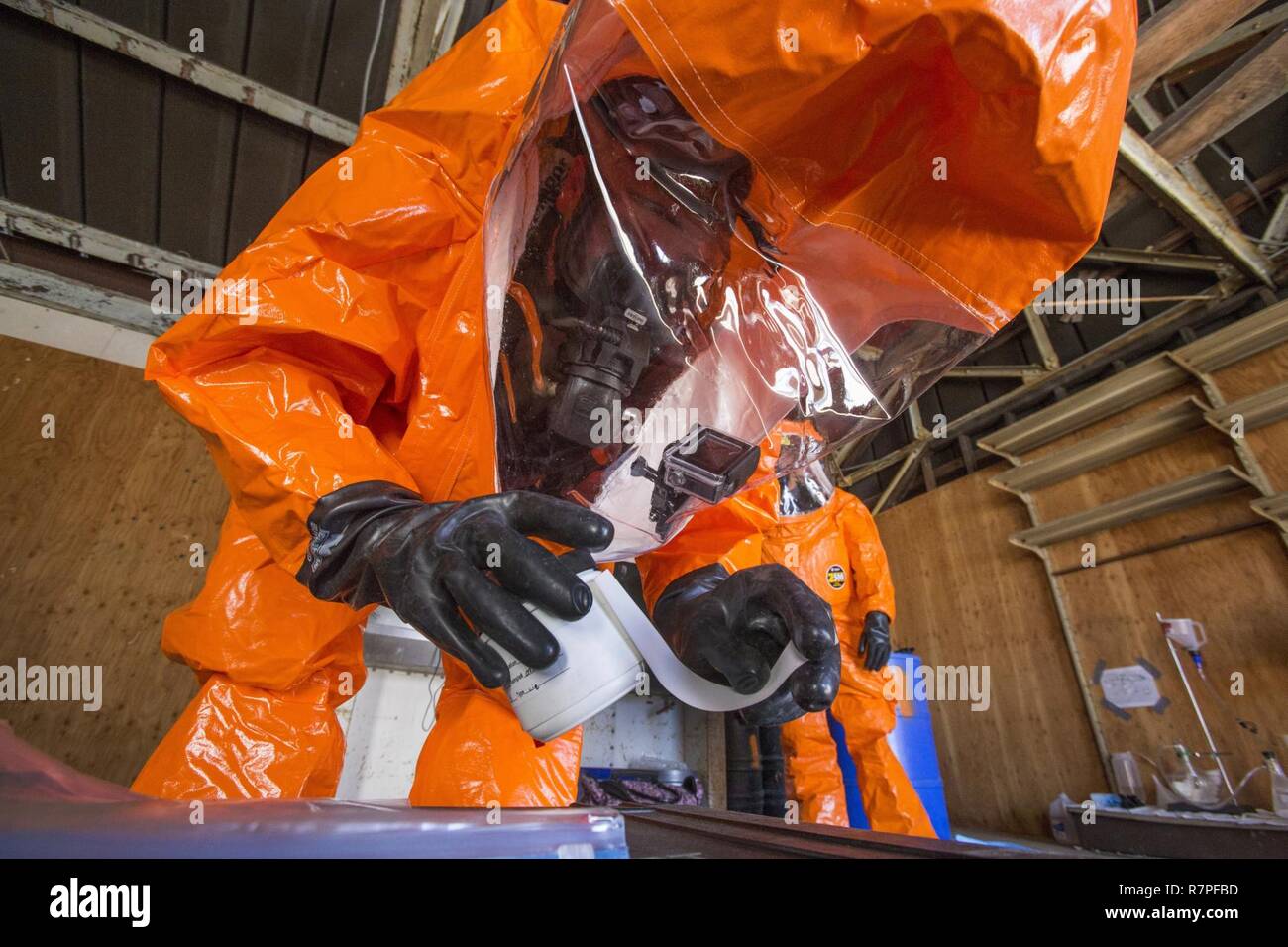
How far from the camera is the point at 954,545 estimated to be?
486 centimetres

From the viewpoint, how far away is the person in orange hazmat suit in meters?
0.61

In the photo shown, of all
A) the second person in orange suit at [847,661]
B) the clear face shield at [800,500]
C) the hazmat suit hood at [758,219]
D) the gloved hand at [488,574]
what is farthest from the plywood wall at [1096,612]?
the gloved hand at [488,574]

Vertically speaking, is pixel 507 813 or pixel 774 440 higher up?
pixel 774 440

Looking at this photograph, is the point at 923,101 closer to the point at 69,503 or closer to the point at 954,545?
the point at 69,503

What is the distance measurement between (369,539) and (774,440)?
27.6 inches

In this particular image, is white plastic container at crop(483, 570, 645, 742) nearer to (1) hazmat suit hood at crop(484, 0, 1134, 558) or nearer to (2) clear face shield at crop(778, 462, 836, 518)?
(1) hazmat suit hood at crop(484, 0, 1134, 558)

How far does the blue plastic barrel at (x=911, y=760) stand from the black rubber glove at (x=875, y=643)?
427mm

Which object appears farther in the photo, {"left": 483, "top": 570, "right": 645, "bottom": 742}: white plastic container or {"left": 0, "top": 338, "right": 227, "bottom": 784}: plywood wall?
Result: {"left": 0, "top": 338, "right": 227, "bottom": 784}: plywood wall

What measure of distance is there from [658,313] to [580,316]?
0.12m

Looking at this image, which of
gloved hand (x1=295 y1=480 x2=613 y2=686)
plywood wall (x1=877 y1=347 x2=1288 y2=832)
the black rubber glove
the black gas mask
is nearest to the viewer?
gloved hand (x1=295 y1=480 x2=613 y2=686)

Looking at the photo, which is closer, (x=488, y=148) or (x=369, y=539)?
(x=369, y=539)

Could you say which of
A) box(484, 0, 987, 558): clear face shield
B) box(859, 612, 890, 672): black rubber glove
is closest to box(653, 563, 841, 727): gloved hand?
box(484, 0, 987, 558): clear face shield
